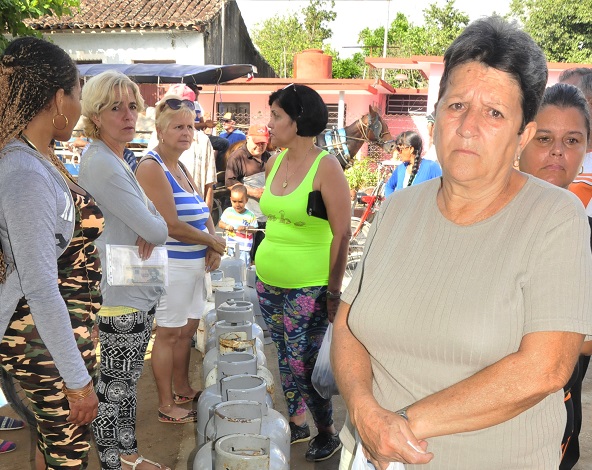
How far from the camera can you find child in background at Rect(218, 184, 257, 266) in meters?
6.69

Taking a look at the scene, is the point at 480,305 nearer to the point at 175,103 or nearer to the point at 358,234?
the point at 175,103

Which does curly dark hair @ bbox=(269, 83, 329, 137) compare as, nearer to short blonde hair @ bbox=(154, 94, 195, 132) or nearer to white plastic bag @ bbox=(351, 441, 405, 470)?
short blonde hair @ bbox=(154, 94, 195, 132)

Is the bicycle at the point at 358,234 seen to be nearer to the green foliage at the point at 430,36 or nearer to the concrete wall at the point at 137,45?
the concrete wall at the point at 137,45

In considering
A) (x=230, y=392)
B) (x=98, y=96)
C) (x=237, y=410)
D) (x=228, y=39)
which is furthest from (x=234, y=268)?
(x=228, y=39)

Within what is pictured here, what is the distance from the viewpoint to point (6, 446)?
384cm

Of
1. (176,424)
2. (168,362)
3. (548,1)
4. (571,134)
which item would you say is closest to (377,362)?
(571,134)

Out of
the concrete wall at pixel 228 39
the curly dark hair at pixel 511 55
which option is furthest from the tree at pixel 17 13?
the concrete wall at pixel 228 39

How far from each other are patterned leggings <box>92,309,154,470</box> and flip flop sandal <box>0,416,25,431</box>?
1.36 metres

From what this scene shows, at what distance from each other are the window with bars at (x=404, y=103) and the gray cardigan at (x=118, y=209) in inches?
864

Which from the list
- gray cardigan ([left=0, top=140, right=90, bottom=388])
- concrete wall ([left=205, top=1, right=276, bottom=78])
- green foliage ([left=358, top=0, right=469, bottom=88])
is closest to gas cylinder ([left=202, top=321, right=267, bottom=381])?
gray cardigan ([left=0, top=140, right=90, bottom=388])

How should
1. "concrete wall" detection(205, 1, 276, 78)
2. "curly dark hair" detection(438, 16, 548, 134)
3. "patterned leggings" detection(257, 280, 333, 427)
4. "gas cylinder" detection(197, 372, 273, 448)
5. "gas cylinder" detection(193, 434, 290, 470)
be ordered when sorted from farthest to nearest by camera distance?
"concrete wall" detection(205, 1, 276, 78) < "patterned leggings" detection(257, 280, 333, 427) < "gas cylinder" detection(197, 372, 273, 448) < "gas cylinder" detection(193, 434, 290, 470) < "curly dark hair" detection(438, 16, 548, 134)

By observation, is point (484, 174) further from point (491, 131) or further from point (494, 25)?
point (494, 25)

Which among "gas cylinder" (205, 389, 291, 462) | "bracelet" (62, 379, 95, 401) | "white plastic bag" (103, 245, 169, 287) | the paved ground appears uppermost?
"white plastic bag" (103, 245, 169, 287)

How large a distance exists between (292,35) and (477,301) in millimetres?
51017
